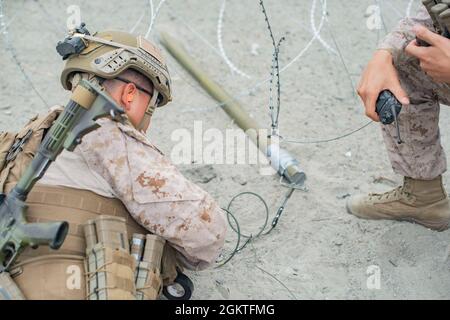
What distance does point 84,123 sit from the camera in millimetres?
2787

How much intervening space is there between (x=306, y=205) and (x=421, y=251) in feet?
2.74

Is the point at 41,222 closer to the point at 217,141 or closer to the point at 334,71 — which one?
the point at 217,141

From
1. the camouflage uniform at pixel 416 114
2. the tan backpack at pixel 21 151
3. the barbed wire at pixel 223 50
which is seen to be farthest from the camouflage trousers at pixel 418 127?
the barbed wire at pixel 223 50

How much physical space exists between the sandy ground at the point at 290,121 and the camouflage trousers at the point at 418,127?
0.45 metres

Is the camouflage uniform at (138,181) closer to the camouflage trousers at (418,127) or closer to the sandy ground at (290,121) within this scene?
the sandy ground at (290,121)

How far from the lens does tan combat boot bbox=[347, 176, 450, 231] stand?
4.05 m

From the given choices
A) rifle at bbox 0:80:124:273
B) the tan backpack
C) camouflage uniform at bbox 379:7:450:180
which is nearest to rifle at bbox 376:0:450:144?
camouflage uniform at bbox 379:7:450:180

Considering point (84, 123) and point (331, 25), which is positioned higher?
point (84, 123)

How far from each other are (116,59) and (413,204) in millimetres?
2102

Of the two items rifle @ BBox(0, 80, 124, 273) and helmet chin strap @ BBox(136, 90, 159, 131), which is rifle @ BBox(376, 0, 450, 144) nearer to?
helmet chin strap @ BBox(136, 90, 159, 131)

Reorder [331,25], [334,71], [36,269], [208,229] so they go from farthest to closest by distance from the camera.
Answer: [331,25] → [334,71] → [208,229] → [36,269]

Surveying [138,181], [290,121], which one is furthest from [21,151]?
[290,121]

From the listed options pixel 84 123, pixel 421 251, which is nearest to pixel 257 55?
pixel 421 251

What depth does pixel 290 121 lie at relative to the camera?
17.3 ft
